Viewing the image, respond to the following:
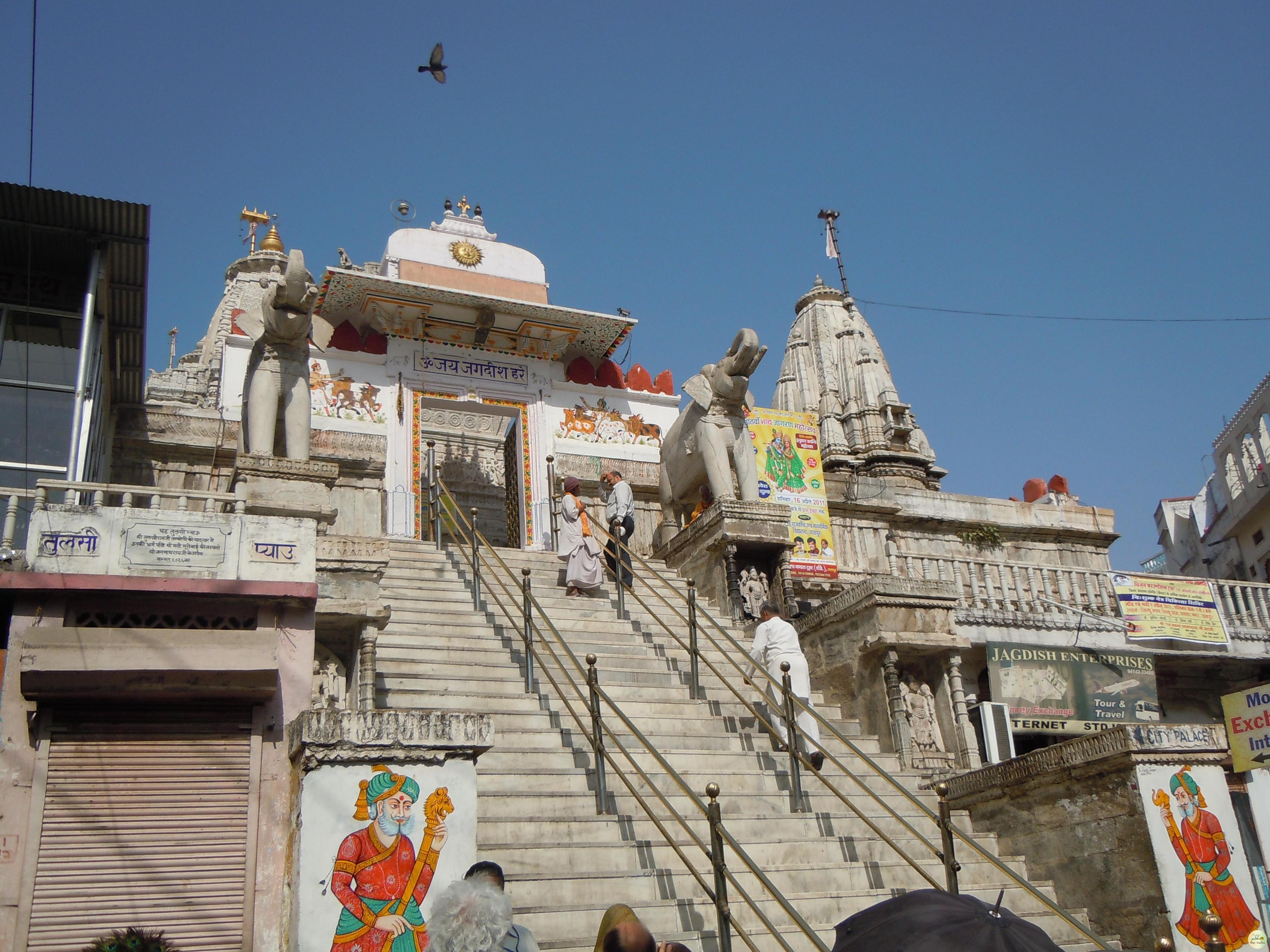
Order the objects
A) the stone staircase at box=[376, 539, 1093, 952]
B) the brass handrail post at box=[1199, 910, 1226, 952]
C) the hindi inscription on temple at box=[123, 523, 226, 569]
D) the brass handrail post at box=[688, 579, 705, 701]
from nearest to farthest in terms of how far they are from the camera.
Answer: the brass handrail post at box=[1199, 910, 1226, 952]
the stone staircase at box=[376, 539, 1093, 952]
the hindi inscription on temple at box=[123, 523, 226, 569]
the brass handrail post at box=[688, 579, 705, 701]

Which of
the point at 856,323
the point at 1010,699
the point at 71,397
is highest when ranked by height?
the point at 856,323

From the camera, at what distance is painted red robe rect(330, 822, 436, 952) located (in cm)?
544

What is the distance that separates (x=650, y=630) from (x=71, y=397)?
587 cm

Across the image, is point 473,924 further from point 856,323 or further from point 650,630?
point 856,323

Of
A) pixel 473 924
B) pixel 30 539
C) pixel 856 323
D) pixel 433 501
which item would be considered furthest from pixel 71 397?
pixel 856 323

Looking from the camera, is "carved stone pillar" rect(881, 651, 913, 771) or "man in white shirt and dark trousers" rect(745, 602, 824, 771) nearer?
"man in white shirt and dark trousers" rect(745, 602, 824, 771)

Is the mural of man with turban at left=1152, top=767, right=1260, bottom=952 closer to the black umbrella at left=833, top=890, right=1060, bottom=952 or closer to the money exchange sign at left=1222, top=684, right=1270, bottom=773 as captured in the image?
the money exchange sign at left=1222, top=684, right=1270, bottom=773

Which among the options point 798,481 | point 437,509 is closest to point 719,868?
Result: point 437,509

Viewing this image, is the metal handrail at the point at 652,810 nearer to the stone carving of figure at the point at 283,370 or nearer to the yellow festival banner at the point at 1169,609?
the stone carving of figure at the point at 283,370

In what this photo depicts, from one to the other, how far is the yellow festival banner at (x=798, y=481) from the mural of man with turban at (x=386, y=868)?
10442 mm

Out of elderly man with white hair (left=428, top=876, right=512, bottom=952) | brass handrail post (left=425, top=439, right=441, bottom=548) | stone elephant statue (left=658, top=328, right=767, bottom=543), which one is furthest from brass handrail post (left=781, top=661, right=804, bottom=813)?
brass handrail post (left=425, top=439, right=441, bottom=548)

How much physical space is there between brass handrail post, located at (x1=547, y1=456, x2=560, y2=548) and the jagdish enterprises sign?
5.81 meters

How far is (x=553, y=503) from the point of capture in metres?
15.9

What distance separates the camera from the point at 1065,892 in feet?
26.1
